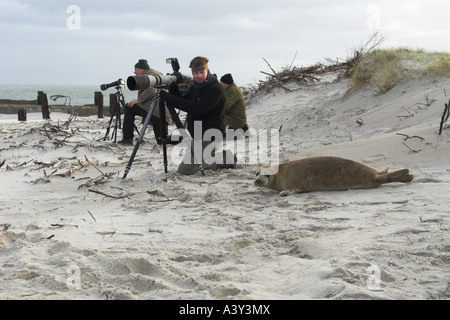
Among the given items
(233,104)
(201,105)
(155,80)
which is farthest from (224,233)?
(233,104)

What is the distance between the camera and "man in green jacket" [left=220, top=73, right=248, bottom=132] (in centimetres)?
864

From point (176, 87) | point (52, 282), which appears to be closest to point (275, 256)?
point (52, 282)

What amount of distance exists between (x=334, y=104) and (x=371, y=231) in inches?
298

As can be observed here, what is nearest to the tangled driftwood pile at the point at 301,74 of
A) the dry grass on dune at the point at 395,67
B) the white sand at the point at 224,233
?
the dry grass on dune at the point at 395,67

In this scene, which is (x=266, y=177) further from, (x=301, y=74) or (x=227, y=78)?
(x=301, y=74)

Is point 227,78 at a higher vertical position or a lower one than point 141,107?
higher

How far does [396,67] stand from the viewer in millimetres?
10055

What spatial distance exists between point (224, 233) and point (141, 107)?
5538mm

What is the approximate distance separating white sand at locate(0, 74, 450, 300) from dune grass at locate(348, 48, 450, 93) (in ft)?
8.46

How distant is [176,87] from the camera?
5.96 metres

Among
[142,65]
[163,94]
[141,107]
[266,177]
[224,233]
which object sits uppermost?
[142,65]

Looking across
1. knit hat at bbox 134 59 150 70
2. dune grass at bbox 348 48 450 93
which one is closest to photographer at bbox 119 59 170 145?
knit hat at bbox 134 59 150 70

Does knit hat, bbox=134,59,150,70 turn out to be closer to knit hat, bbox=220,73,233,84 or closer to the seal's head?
knit hat, bbox=220,73,233,84
